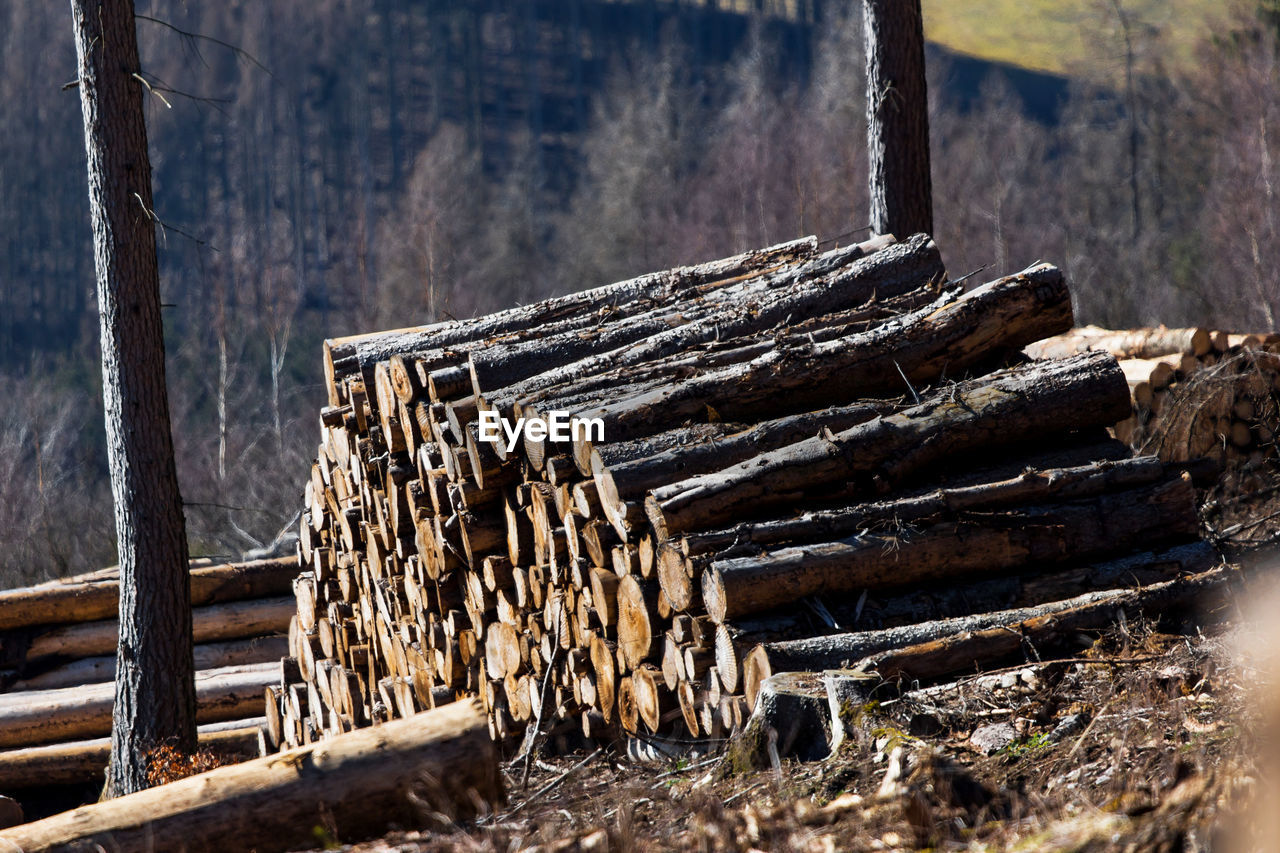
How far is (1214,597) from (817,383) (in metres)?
2.05

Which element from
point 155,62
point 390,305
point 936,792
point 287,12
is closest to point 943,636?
point 936,792

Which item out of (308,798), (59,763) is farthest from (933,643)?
(59,763)

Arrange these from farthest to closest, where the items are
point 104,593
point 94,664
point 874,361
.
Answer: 1. point 104,593
2. point 94,664
3. point 874,361

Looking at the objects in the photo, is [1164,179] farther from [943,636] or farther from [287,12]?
[943,636]

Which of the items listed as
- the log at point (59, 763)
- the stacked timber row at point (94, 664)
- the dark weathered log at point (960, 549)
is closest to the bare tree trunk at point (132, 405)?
the log at point (59, 763)

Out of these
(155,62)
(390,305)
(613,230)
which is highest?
(155,62)

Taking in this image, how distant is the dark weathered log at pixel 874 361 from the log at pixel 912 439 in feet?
0.89

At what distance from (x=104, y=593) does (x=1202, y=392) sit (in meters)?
9.44

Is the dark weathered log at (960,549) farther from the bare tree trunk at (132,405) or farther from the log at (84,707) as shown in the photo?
the log at (84,707)

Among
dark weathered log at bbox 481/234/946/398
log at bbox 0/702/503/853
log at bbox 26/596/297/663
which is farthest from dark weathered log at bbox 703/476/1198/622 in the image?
log at bbox 26/596/297/663

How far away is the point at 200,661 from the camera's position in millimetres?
9445

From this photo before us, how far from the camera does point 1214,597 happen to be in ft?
14.8

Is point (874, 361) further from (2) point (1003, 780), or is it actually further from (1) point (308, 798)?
(1) point (308, 798)

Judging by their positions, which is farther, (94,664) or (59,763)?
(94,664)
